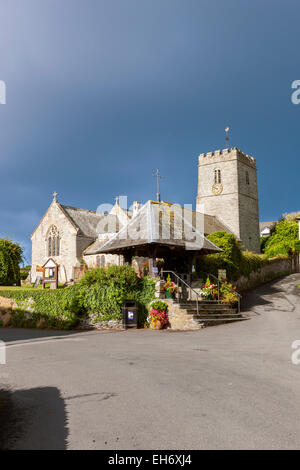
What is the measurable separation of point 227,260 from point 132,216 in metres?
21.2

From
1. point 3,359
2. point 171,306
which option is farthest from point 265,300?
point 3,359

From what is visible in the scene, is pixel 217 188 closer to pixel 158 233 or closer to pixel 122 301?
pixel 158 233

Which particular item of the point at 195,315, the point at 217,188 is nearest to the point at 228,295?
the point at 195,315

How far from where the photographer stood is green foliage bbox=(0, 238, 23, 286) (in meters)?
30.9

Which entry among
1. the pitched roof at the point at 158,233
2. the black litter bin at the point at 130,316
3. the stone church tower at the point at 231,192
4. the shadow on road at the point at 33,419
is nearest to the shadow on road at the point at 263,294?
the pitched roof at the point at 158,233

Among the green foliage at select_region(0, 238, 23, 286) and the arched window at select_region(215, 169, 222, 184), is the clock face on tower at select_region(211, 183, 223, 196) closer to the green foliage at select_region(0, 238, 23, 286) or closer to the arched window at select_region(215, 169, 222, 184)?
the arched window at select_region(215, 169, 222, 184)

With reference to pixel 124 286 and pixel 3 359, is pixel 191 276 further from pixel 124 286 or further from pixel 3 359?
pixel 3 359

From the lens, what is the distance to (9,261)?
31.4 m

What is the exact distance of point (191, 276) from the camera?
2059cm

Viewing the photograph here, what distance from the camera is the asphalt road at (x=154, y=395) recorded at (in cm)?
425

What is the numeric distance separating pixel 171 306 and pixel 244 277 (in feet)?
Result: 44.3

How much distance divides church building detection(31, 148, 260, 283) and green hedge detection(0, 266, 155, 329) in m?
12.3

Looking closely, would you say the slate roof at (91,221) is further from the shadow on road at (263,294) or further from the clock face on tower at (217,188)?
the shadow on road at (263,294)

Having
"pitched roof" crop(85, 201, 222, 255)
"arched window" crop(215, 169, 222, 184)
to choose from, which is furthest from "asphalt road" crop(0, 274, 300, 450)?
"arched window" crop(215, 169, 222, 184)
